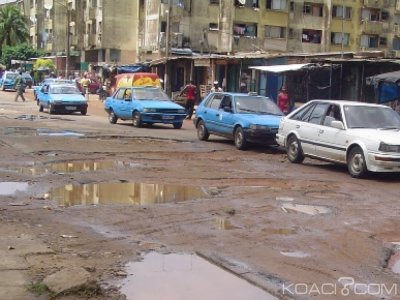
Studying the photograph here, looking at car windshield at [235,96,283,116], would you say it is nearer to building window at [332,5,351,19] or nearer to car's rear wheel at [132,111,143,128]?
car's rear wheel at [132,111,143,128]

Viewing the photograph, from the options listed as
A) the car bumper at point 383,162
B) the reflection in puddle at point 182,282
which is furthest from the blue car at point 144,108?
the reflection in puddle at point 182,282

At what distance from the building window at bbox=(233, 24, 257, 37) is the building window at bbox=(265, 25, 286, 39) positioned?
1.25 metres

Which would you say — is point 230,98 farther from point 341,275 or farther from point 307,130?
point 341,275

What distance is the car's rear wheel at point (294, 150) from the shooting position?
578 inches

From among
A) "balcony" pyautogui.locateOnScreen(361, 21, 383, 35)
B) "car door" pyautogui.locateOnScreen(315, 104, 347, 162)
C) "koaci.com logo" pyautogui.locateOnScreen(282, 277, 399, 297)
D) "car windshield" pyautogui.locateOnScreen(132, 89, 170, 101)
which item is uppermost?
"balcony" pyautogui.locateOnScreen(361, 21, 383, 35)

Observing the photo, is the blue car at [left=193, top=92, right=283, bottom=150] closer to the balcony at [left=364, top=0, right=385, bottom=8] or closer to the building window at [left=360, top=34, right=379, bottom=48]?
the building window at [left=360, top=34, right=379, bottom=48]

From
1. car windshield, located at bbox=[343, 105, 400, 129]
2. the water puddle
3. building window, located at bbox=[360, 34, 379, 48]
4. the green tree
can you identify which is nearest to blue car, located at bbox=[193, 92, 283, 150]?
car windshield, located at bbox=[343, 105, 400, 129]

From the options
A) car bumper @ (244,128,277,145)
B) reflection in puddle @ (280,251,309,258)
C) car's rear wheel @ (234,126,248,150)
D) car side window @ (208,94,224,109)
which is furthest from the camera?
car side window @ (208,94,224,109)

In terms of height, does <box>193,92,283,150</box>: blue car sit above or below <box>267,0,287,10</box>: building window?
below

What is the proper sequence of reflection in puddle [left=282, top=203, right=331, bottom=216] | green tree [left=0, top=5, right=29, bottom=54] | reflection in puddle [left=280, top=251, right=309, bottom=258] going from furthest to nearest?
green tree [left=0, top=5, right=29, bottom=54] → reflection in puddle [left=282, top=203, right=331, bottom=216] → reflection in puddle [left=280, top=251, right=309, bottom=258]

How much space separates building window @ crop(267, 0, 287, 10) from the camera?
5664 cm

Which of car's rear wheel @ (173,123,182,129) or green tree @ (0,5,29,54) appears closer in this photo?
car's rear wheel @ (173,123,182,129)

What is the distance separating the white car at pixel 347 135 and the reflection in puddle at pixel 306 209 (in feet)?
10.6

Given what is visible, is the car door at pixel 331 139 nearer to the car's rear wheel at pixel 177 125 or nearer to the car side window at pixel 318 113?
the car side window at pixel 318 113
